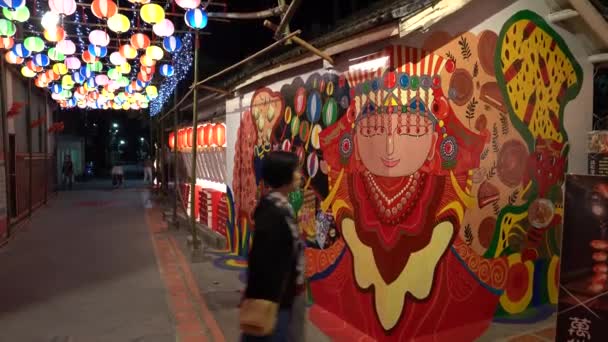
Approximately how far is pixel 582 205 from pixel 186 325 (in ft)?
17.3

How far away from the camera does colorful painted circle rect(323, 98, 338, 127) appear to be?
21.5ft

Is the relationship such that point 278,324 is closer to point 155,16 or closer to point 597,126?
point 597,126

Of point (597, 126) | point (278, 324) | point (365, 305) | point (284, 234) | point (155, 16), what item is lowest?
point (365, 305)

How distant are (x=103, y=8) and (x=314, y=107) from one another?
585cm

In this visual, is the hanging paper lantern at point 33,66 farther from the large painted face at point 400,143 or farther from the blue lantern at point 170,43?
the large painted face at point 400,143

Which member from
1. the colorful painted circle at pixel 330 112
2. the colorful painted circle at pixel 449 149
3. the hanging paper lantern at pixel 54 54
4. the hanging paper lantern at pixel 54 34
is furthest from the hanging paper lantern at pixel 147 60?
the colorful painted circle at pixel 449 149

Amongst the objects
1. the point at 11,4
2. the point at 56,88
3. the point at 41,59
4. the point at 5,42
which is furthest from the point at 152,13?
the point at 56,88

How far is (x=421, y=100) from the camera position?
5461 millimetres

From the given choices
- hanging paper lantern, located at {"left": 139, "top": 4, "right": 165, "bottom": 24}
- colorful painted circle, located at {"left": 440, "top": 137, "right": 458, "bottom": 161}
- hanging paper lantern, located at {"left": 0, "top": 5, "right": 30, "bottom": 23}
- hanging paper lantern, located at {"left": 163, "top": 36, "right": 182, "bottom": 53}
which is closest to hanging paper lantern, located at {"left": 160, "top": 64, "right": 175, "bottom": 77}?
hanging paper lantern, located at {"left": 163, "top": 36, "right": 182, "bottom": 53}

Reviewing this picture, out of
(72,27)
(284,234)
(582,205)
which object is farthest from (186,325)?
(72,27)

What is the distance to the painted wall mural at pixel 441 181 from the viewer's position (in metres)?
5.44

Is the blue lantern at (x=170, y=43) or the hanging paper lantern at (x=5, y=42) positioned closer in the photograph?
the hanging paper lantern at (x=5, y=42)

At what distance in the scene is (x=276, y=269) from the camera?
2.96 m

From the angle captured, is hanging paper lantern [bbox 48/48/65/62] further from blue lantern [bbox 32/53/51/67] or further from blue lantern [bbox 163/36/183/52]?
blue lantern [bbox 163/36/183/52]
